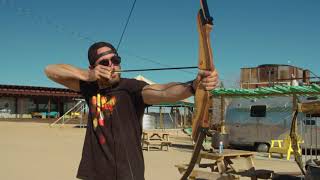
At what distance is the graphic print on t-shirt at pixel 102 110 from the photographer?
2955 mm

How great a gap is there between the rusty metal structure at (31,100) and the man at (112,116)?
4552 centimetres

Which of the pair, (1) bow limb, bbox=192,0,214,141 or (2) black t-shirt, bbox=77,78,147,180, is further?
(2) black t-shirt, bbox=77,78,147,180

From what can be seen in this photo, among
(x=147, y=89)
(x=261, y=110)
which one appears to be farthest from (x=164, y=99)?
(x=261, y=110)

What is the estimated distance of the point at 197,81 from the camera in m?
2.42

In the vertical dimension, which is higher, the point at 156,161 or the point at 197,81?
the point at 197,81

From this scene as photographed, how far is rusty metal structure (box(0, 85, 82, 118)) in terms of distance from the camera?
4953 centimetres

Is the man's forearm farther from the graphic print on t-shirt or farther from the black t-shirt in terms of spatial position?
the graphic print on t-shirt

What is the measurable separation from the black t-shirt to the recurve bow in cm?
59

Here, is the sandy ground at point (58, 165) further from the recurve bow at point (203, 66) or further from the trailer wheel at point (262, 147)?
the recurve bow at point (203, 66)

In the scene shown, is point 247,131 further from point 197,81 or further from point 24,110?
point 24,110

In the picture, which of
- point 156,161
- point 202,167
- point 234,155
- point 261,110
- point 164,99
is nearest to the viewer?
point 164,99

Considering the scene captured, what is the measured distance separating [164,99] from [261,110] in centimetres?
1494

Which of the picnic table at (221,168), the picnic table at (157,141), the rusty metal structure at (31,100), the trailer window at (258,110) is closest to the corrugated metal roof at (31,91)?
the rusty metal structure at (31,100)

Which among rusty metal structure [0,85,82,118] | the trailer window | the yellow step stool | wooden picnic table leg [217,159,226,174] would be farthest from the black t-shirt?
rusty metal structure [0,85,82,118]
